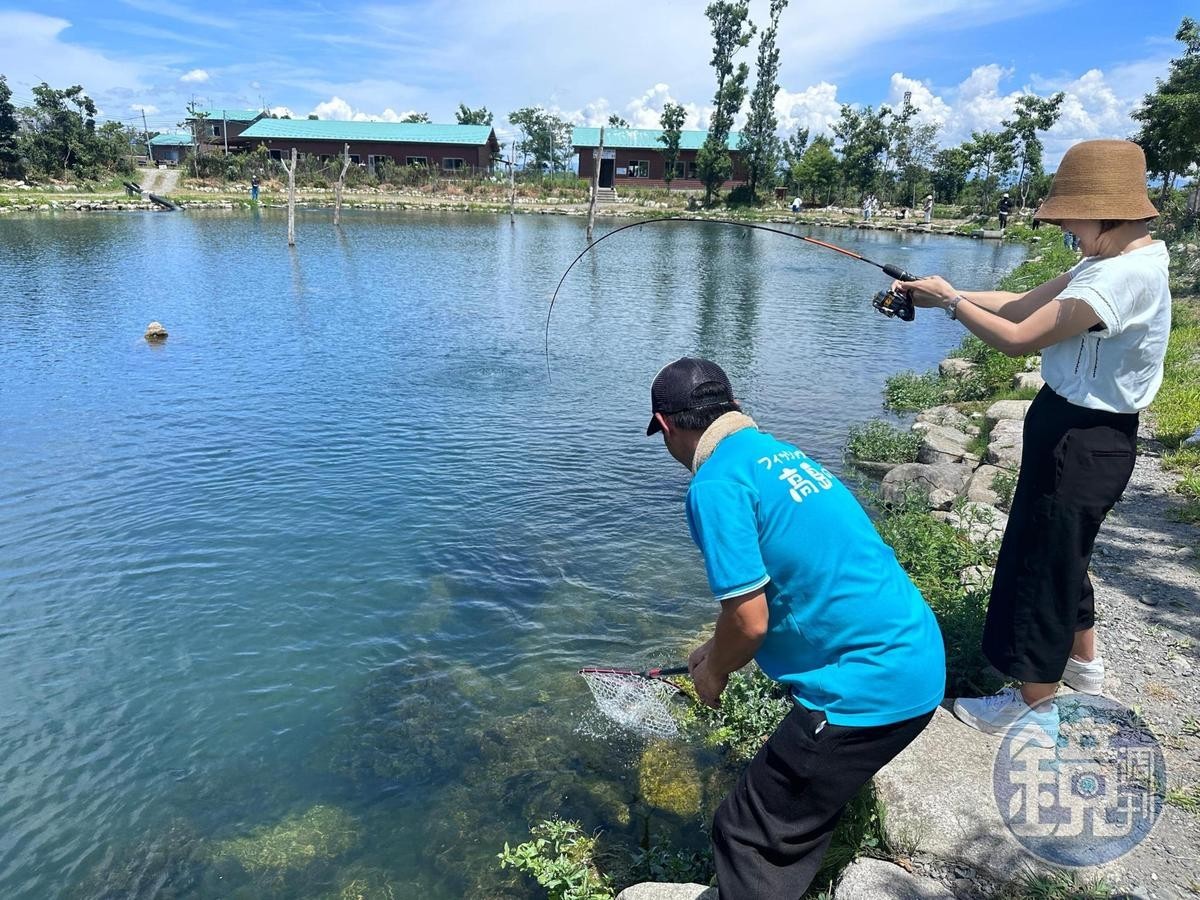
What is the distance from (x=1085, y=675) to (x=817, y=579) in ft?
9.01

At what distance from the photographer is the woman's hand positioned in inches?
160

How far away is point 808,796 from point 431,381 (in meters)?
14.7

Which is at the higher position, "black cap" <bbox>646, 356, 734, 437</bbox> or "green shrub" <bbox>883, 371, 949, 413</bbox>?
"black cap" <bbox>646, 356, 734, 437</bbox>

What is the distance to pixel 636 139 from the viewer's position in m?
84.4

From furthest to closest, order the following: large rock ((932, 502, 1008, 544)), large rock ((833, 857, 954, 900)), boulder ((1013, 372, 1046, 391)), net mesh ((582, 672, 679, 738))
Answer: boulder ((1013, 372, 1046, 391))
large rock ((932, 502, 1008, 544))
net mesh ((582, 672, 679, 738))
large rock ((833, 857, 954, 900))

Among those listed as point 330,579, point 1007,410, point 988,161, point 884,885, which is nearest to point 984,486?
point 1007,410

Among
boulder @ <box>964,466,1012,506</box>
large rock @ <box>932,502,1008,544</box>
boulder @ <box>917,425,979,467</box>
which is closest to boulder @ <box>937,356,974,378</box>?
boulder @ <box>917,425,979,467</box>

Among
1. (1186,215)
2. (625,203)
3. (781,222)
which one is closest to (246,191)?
(625,203)

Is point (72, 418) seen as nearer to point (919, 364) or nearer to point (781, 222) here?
point (919, 364)

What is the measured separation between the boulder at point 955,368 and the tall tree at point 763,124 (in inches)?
2596

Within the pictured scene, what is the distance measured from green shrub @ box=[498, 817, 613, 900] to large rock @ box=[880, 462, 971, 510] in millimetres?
6034

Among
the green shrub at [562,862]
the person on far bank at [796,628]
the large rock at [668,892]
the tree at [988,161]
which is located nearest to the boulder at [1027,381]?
the green shrub at [562,862]

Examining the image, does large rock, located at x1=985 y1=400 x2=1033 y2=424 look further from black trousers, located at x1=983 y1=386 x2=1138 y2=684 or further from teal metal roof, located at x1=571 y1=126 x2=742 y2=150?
teal metal roof, located at x1=571 y1=126 x2=742 y2=150

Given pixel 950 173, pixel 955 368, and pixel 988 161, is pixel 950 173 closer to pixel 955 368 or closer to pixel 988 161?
pixel 988 161
